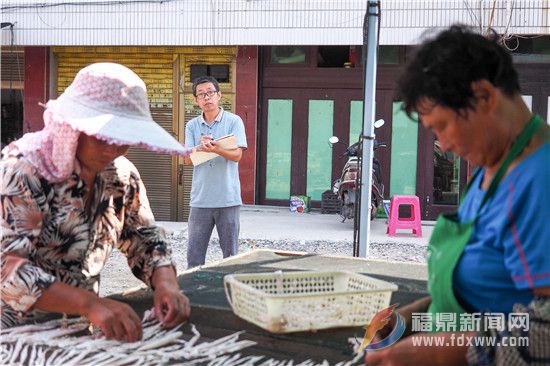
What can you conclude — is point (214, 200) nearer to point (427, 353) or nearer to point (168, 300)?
point (168, 300)

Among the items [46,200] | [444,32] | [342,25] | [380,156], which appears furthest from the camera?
[380,156]

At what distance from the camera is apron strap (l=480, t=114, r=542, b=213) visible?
4.82ft

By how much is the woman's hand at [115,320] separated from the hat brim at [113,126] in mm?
444

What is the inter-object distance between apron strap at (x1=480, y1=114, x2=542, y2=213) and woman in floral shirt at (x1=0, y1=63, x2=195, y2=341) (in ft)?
2.92

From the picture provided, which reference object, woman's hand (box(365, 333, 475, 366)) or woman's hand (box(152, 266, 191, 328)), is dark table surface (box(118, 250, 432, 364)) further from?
woman's hand (box(365, 333, 475, 366))

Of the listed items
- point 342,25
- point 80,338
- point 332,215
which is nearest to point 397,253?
point 332,215

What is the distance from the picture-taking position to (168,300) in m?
2.19

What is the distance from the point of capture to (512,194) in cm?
142

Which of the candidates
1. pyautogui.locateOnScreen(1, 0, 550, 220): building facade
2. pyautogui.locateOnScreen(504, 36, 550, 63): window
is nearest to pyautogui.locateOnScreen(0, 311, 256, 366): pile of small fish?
pyautogui.locateOnScreen(1, 0, 550, 220): building facade

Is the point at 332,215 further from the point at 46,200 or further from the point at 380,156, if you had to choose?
the point at 46,200

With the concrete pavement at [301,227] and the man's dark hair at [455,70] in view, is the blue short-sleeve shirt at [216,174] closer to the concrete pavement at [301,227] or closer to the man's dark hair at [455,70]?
the concrete pavement at [301,227]

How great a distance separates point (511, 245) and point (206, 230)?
12.0 feet

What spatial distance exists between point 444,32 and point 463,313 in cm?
63

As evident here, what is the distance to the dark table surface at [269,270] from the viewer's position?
6.30 feet
